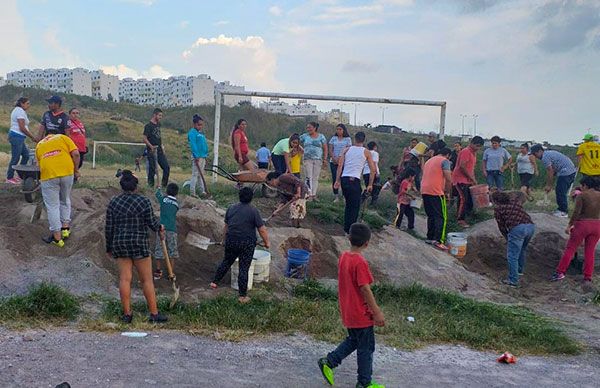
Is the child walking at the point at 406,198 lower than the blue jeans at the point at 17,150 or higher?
lower

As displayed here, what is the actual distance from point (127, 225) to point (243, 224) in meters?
1.47

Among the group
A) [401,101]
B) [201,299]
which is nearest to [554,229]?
[401,101]

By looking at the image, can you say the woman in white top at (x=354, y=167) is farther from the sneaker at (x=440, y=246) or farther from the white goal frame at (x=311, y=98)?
the white goal frame at (x=311, y=98)

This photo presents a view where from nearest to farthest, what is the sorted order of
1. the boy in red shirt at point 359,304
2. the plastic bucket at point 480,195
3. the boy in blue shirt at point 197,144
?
the boy in red shirt at point 359,304 → the boy in blue shirt at point 197,144 → the plastic bucket at point 480,195

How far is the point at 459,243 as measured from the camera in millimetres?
10812

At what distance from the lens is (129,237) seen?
5855 mm

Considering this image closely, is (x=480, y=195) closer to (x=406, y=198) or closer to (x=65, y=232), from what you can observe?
(x=406, y=198)

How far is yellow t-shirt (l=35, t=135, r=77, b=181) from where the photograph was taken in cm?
765

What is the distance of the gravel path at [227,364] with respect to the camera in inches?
183

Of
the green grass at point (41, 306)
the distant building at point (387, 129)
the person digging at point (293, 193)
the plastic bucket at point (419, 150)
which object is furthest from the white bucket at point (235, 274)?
the distant building at point (387, 129)

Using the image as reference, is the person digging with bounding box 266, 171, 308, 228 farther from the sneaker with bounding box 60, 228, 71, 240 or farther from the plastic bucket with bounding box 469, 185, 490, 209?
the plastic bucket with bounding box 469, 185, 490, 209

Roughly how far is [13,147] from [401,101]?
8877 millimetres

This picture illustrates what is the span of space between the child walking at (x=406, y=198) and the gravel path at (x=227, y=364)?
5474 mm

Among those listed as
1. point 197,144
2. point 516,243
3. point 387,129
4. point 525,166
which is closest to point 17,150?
point 197,144
